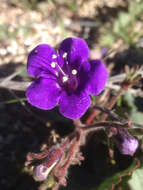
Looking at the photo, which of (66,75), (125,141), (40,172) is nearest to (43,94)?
(66,75)

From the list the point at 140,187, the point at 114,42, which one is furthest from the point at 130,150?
→ the point at 114,42

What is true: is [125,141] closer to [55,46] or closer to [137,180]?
[137,180]

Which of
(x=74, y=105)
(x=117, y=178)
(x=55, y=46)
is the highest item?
(x=74, y=105)

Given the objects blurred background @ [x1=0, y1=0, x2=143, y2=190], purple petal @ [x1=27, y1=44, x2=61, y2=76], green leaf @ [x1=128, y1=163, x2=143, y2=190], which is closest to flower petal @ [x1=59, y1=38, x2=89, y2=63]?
purple petal @ [x1=27, y1=44, x2=61, y2=76]

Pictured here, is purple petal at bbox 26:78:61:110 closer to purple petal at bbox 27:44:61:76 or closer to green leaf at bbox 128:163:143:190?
purple petal at bbox 27:44:61:76

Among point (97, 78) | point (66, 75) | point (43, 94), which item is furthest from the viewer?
point (66, 75)

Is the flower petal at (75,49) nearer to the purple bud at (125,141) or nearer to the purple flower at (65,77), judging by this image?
the purple flower at (65,77)

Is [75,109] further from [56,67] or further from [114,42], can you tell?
[114,42]

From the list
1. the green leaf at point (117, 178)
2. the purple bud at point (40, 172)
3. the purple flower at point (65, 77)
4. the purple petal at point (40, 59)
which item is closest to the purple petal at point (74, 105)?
the purple flower at point (65, 77)
